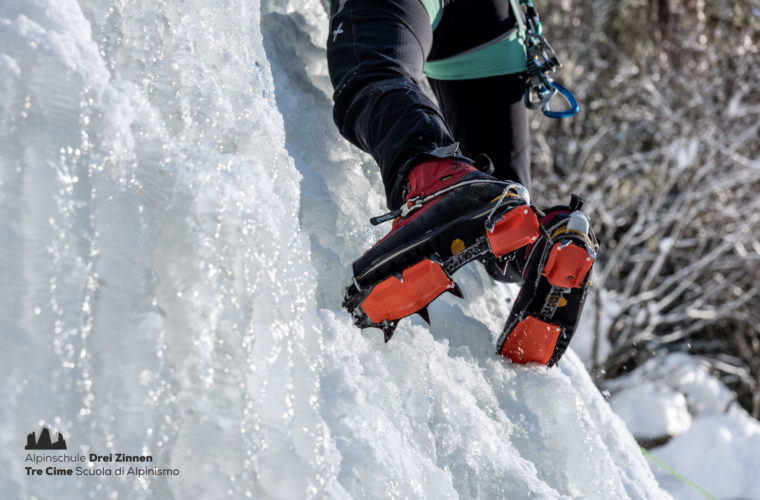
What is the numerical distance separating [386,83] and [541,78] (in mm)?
576

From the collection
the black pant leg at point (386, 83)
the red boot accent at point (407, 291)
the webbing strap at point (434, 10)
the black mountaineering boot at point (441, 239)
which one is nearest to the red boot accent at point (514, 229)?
the black mountaineering boot at point (441, 239)

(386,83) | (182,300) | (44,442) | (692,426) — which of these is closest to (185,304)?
(182,300)

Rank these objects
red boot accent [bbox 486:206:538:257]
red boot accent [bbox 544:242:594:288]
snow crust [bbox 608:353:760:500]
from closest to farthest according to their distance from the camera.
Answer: red boot accent [bbox 486:206:538:257]
red boot accent [bbox 544:242:594:288]
snow crust [bbox 608:353:760:500]

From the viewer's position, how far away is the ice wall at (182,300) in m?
0.73

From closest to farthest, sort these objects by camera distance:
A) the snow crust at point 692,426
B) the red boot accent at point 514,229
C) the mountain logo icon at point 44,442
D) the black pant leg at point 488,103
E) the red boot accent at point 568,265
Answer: the mountain logo icon at point 44,442 → the red boot accent at point 514,229 → the red boot accent at point 568,265 → the black pant leg at point 488,103 → the snow crust at point 692,426

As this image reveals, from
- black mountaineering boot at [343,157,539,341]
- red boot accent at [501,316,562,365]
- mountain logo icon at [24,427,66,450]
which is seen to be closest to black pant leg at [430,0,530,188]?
red boot accent at [501,316,562,365]

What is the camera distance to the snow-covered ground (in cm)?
73

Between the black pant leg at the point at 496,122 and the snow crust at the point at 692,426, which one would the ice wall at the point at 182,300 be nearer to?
the black pant leg at the point at 496,122

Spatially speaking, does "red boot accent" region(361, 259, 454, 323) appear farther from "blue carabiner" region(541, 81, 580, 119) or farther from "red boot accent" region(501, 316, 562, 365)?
"blue carabiner" region(541, 81, 580, 119)

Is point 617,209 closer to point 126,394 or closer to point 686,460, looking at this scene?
point 686,460

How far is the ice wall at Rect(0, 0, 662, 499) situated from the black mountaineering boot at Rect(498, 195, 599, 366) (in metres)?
0.25

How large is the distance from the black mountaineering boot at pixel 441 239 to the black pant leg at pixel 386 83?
5.0 inches

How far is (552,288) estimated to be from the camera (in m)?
1.34

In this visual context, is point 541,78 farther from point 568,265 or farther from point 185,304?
point 185,304
